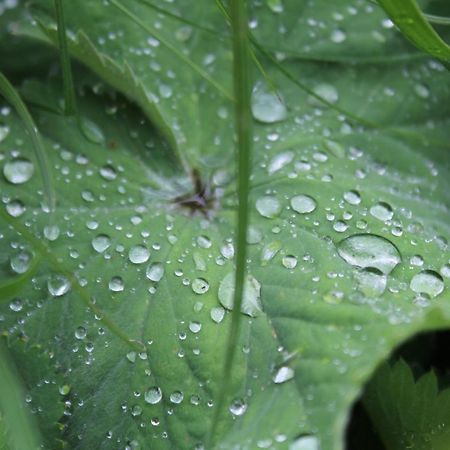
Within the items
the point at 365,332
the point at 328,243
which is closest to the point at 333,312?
the point at 365,332

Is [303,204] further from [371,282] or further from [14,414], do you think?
[14,414]

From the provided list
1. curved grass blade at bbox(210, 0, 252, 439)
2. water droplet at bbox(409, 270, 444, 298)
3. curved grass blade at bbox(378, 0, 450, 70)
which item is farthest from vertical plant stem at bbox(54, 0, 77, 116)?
water droplet at bbox(409, 270, 444, 298)

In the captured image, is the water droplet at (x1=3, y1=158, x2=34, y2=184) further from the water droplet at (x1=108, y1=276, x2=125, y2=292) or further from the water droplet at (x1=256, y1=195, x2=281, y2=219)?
the water droplet at (x1=256, y1=195, x2=281, y2=219)

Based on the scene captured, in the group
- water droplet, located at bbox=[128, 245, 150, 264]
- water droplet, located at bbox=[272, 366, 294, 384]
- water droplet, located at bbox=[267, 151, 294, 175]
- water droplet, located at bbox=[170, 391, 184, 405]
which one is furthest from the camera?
water droplet, located at bbox=[267, 151, 294, 175]

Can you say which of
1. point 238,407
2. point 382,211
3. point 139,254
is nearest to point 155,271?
point 139,254

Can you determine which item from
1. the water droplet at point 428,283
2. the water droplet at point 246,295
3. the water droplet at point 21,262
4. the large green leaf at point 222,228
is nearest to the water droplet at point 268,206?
the large green leaf at point 222,228
